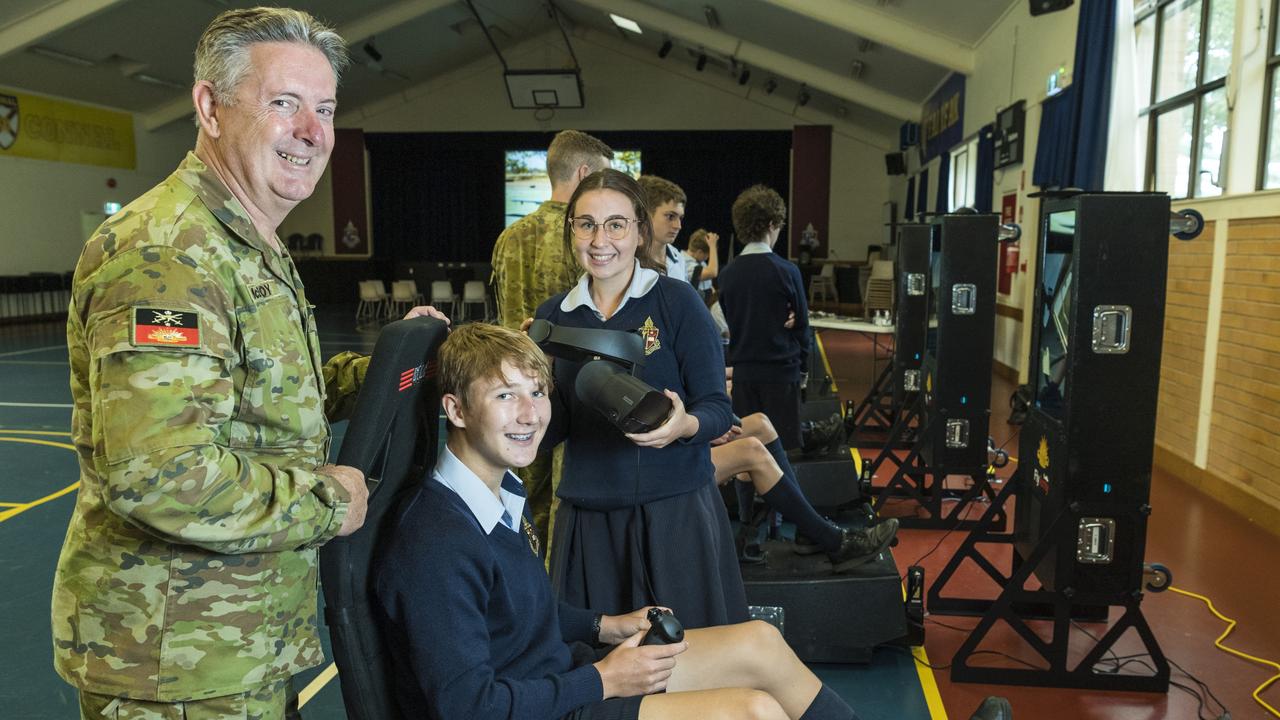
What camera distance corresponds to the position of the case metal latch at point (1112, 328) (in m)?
2.48

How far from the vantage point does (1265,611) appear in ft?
10.6

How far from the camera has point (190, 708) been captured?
1.14 meters

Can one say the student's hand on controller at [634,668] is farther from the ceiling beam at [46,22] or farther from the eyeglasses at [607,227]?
the ceiling beam at [46,22]

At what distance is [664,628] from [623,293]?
79 cm

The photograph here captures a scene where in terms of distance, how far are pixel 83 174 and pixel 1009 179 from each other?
1446 centimetres

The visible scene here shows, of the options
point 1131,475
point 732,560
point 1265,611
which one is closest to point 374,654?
point 732,560

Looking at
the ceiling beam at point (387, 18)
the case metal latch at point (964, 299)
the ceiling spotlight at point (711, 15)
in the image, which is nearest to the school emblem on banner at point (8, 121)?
the ceiling beam at point (387, 18)

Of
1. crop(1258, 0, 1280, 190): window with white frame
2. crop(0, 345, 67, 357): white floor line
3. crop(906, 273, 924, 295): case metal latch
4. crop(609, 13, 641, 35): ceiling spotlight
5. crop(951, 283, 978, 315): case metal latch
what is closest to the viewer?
crop(951, 283, 978, 315): case metal latch

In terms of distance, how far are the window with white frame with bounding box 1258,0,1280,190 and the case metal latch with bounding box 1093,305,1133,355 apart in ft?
8.62

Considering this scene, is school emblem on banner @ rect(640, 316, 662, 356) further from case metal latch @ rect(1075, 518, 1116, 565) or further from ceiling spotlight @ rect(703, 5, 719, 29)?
ceiling spotlight @ rect(703, 5, 719, 29)

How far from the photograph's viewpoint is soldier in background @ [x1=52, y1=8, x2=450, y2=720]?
1.02 meters

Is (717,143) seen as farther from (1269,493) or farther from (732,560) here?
(732,560)

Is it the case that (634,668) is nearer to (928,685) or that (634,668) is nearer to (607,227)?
(607,227)

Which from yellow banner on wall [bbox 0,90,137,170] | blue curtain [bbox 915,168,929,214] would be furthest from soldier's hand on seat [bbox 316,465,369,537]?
yellow banner on wall [bbox 0,90,137,170]
